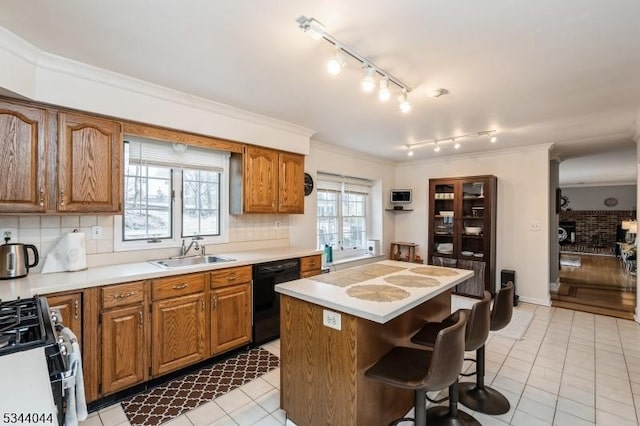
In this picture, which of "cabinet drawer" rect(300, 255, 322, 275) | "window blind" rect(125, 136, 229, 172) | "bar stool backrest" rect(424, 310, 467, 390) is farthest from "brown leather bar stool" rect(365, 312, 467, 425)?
"window blind" rect(125, 136, 229, 172)

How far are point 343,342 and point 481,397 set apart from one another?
140cm

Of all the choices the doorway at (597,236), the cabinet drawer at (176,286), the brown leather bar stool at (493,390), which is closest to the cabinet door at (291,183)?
the cabinet drawer at (176,286)

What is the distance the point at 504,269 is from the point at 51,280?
5614 millimetres

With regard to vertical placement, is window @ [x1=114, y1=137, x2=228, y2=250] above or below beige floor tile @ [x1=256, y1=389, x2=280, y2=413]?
above

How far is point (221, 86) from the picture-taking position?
2.62 metres

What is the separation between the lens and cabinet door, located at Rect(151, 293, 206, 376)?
244 cm

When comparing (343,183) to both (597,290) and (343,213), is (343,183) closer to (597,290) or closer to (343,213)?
(343,213)

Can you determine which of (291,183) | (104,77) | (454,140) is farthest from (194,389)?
(454,140)

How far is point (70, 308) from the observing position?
2.02 meters

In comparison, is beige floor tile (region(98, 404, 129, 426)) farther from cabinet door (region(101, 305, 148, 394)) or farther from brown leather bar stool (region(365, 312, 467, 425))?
brown leather bar stool (region(365, 312, 467, 425))

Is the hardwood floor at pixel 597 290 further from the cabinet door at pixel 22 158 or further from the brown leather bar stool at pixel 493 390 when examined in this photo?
the cabinet door at pixel 22 158

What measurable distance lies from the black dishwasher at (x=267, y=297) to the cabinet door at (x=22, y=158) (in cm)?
176

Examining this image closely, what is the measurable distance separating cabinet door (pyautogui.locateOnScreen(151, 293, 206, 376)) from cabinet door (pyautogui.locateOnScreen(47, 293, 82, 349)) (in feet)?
1.55

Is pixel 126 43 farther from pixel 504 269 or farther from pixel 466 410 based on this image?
pixel 504 269
